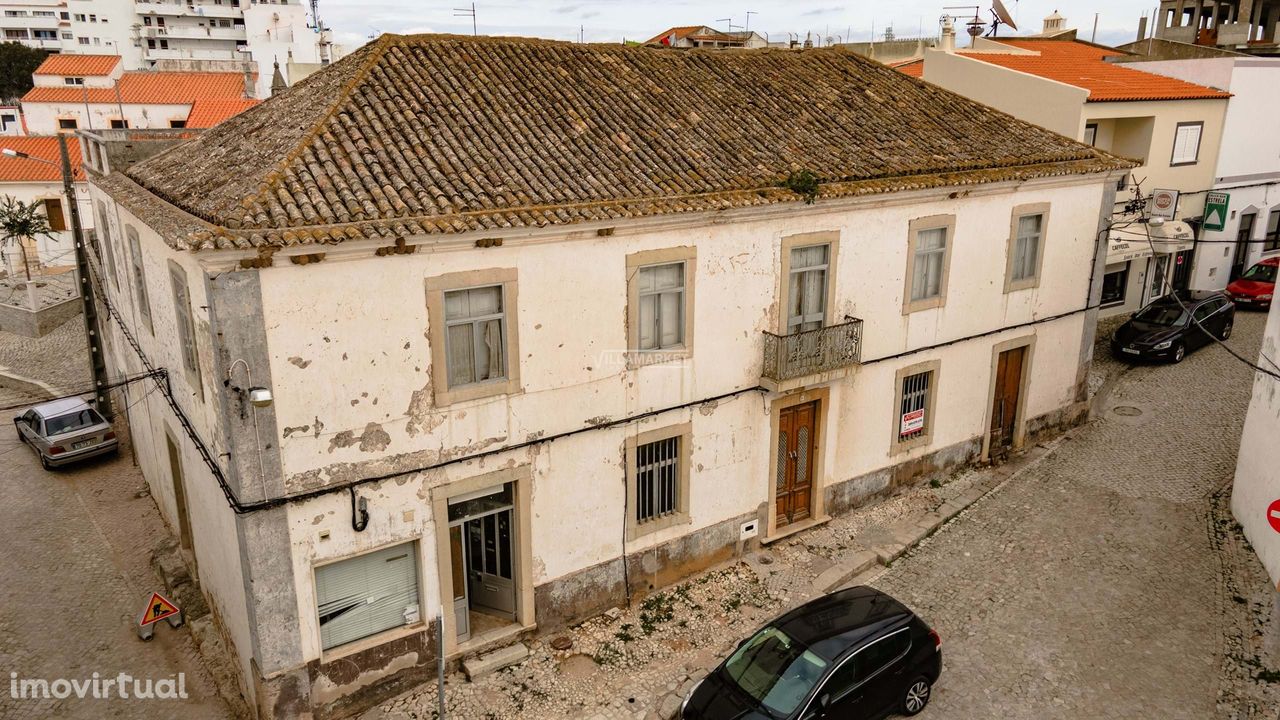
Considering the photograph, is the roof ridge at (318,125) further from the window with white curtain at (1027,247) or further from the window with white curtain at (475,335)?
the window with white curtain at (1027,247)

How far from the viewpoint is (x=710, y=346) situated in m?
12.8

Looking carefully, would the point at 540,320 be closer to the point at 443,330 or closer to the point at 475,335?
the point at 475,335

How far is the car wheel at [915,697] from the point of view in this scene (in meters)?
10.5

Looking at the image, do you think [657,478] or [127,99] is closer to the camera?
[657,478]

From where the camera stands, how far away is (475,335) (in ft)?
35.6

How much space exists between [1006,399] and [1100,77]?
12.3m

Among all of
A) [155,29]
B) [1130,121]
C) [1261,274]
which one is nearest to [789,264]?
[1130,121]

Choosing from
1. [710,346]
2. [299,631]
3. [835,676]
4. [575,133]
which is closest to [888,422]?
[710,346]

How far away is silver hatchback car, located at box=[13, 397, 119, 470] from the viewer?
18.8 metres

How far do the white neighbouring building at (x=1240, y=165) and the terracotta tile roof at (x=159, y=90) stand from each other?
43349 millimetres

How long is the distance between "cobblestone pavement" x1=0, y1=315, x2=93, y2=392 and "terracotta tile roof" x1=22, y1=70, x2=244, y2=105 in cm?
2152

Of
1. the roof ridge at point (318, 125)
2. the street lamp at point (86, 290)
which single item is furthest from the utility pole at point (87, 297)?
the roof ridge at point (318, 125)

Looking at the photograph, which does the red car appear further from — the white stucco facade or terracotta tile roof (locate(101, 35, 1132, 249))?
terracotta tile roof (locate(101, 35, 1132, 249))

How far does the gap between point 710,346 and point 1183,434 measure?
11359 mm
